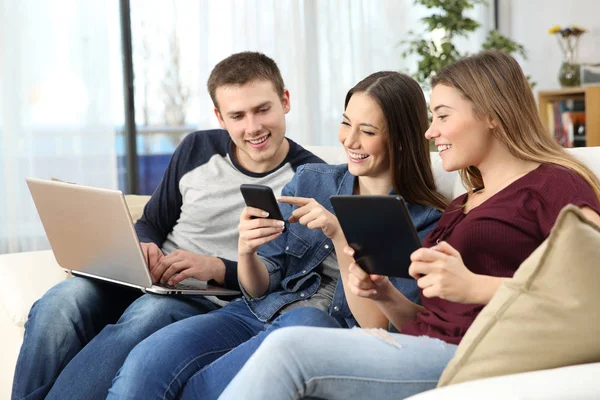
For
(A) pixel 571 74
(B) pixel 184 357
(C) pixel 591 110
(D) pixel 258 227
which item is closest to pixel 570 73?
(A) pixel 571 74

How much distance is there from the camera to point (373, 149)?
1.87m

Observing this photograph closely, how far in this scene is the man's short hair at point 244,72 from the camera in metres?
2.18

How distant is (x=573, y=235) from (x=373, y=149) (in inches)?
30.0

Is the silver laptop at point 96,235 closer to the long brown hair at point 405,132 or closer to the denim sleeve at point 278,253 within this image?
the denim sleeve at point 278,253

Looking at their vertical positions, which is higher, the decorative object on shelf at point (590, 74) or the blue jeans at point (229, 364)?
the decorative object on shelf at point (590, 74)

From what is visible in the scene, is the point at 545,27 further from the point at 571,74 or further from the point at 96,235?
the point at 96,235

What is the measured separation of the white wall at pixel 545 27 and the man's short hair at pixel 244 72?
3.46m

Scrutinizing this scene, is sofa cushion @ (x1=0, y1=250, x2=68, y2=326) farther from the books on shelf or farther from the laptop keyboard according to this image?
the books on shelf

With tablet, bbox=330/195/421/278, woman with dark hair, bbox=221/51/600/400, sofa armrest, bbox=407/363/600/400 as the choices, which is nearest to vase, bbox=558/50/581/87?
woman with dark hair, bbox=221/51/600/400

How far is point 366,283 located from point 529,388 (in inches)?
19.6

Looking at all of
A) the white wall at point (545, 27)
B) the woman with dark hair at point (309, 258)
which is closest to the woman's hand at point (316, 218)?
the woman with dark hair at point (309, 258)

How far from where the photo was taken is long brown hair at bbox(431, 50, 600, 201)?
160 cm

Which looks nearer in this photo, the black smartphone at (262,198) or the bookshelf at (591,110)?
the black smartphone at (262,198)

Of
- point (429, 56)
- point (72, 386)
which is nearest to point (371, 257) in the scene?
point (72, 386)
